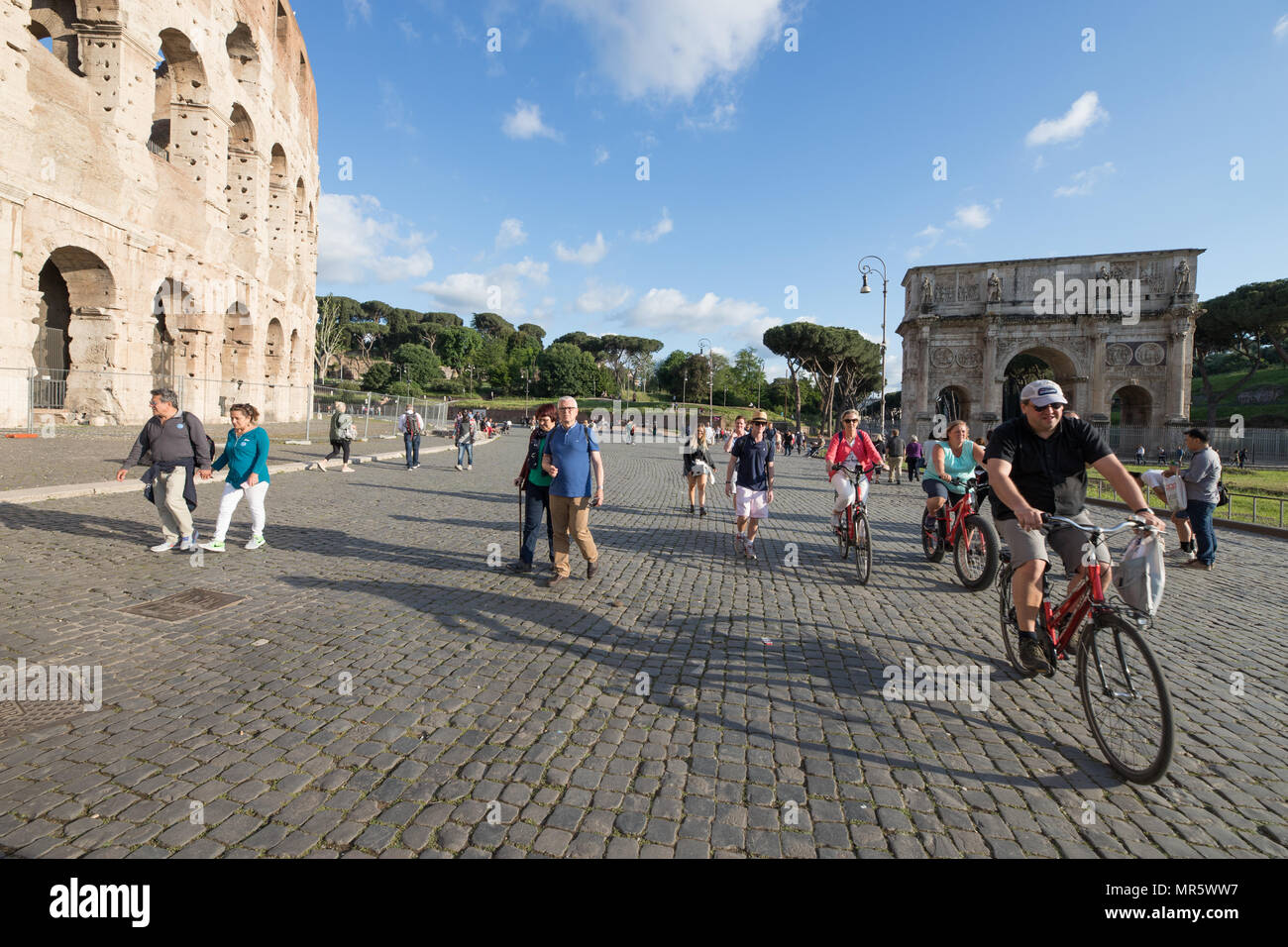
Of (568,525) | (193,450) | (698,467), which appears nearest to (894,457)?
(698,467)

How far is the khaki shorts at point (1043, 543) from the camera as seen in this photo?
3.70 metres

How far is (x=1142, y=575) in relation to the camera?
305 centimetres

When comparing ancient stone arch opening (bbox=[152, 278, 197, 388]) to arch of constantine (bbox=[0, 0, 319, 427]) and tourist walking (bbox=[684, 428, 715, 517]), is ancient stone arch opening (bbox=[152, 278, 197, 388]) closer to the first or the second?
arch of constantine (bbox=[0, 0, 319, 427])

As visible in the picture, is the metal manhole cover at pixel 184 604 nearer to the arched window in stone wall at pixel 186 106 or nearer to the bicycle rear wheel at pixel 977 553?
the bicycle rear wheel at pixel 977 553

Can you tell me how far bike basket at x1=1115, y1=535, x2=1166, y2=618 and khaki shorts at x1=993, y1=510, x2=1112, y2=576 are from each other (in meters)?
0.46

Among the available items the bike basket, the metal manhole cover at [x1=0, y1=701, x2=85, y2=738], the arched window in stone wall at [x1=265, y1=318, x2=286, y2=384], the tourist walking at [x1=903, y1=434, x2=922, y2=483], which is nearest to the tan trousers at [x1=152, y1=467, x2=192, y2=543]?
the metal manhole cover at [x1=0, y1=701, x2=85, y2=738]

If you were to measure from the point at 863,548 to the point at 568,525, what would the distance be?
3.09 metres

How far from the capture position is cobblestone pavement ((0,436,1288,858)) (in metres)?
2.44

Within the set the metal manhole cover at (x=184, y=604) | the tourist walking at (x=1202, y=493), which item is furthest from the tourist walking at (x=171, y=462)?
the tourist walking at (x=1202, y=493)

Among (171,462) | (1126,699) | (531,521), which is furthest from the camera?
(171,462)

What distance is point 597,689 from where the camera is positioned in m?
3.74

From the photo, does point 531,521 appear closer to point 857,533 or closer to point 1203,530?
point 857,533

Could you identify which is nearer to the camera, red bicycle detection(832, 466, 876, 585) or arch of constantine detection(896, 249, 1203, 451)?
red bicycle detection(832, 466, 876, 585)
